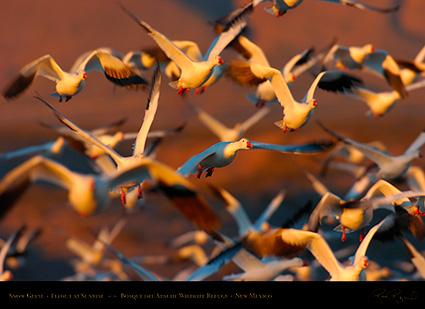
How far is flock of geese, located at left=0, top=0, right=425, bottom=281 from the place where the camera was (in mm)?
4852

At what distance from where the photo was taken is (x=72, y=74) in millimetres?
8125

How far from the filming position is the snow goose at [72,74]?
8.06m

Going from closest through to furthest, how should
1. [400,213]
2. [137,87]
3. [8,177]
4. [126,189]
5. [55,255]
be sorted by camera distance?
1. [8,177]
2. [126,189]
3. [400,213]
4. [137,87]
5. [55,255]

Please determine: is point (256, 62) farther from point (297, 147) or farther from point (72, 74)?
point (72, 74)

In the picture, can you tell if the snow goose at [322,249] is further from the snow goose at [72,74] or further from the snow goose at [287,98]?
the snow goose at [72,74]

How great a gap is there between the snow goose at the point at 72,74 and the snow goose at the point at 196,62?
1.19 m

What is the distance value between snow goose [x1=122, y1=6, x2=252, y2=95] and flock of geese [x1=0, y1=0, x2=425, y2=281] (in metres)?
0.01

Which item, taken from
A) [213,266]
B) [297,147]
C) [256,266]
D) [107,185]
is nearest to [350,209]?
[297,147]

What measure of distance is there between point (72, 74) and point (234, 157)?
269 centimetres

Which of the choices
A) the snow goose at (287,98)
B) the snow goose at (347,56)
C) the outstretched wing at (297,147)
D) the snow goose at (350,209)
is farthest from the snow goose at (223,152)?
the snow goose at (347,56)

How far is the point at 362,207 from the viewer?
7.71 meters

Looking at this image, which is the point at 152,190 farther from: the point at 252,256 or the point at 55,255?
the point at 55,255
